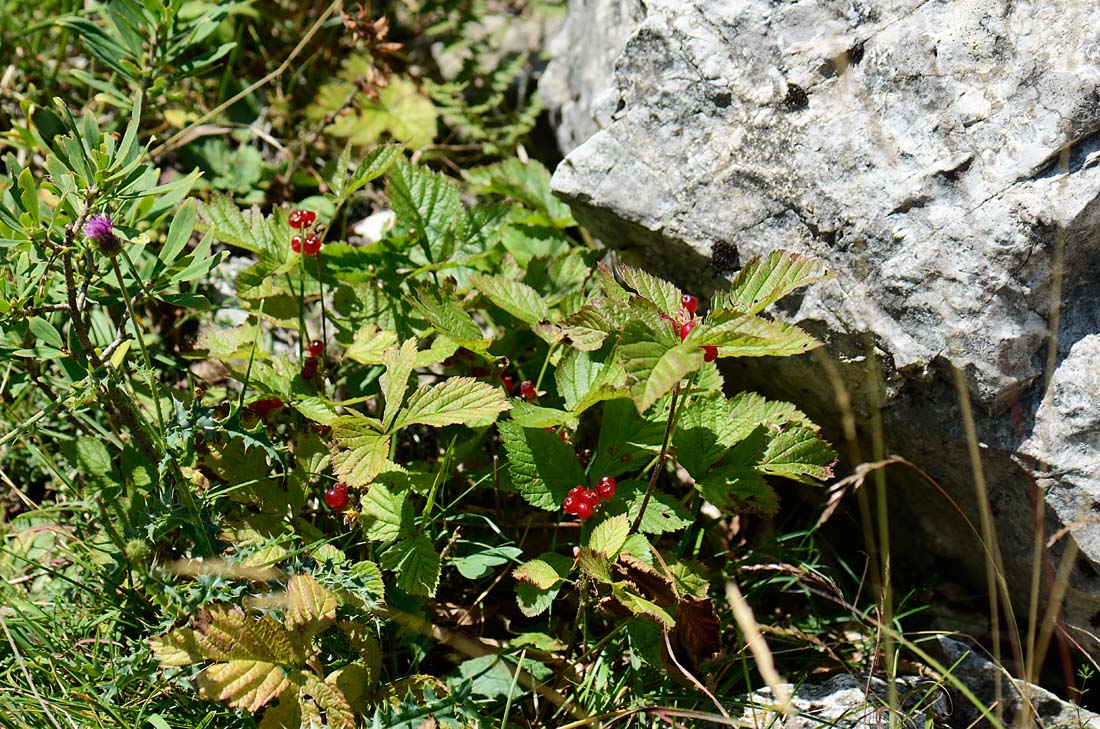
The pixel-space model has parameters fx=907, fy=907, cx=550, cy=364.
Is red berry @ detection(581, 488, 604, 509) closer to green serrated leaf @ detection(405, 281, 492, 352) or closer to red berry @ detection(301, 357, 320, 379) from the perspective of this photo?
green serrated leaf @ detection(405, 281, 492, 352)

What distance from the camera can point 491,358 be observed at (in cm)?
215

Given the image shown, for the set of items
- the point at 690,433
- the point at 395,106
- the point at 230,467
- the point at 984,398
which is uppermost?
the point at 395,106

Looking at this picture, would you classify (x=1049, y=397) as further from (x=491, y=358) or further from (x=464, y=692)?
(x=464, y=692)

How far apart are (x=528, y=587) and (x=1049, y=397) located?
119cm

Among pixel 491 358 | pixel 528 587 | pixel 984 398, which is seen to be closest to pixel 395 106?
pixel 491 358

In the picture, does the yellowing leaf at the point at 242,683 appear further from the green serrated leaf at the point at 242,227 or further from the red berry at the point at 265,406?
the green serrated leaf at the point at 242,227

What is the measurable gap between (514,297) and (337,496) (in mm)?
640

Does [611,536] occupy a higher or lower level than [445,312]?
lower

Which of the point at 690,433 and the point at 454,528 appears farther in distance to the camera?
the point at 454,528

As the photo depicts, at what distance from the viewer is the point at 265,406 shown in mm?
2178

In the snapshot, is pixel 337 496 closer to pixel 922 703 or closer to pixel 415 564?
pixel 415 564

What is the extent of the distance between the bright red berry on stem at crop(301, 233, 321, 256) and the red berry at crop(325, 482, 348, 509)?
0.60 metres

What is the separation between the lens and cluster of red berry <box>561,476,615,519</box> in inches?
76.8

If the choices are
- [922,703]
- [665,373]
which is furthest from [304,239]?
[922,703]
